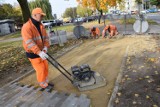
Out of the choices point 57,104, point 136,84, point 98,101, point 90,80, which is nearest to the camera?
point 57,104

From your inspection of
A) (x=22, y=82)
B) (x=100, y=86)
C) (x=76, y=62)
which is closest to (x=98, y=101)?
(x=100, y=86)

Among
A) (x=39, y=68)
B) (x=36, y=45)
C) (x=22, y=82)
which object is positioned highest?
(x=36, y=45)

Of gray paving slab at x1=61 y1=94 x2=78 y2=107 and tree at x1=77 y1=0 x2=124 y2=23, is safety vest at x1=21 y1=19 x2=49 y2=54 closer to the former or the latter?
gray paving slab at x1=61 y1=94 x2=78 y2=107

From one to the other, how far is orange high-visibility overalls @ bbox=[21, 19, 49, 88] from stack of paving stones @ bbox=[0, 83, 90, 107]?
51 cm

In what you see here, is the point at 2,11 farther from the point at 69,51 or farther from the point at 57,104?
the point at 57,104

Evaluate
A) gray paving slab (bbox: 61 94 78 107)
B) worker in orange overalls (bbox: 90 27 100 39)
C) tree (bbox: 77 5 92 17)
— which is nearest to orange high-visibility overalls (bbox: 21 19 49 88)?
gray paving slab (bbox: 61 94 78 107)

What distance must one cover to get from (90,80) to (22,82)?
278cm

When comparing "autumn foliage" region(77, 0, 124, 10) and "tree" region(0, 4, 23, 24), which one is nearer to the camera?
"autumn foliage" region(77, 0, 124, 10)

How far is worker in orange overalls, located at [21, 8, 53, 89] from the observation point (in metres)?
5.70

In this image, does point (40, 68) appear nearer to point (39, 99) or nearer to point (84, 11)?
point (39, 99)

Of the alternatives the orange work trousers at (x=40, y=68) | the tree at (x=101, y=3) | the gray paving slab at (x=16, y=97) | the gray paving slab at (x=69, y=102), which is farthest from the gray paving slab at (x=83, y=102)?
the tree at (x=101, y=3)

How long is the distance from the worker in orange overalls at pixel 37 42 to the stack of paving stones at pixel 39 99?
0.58m

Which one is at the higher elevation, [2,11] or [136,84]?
[2,11]

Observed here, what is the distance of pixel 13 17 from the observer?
2218 inches
